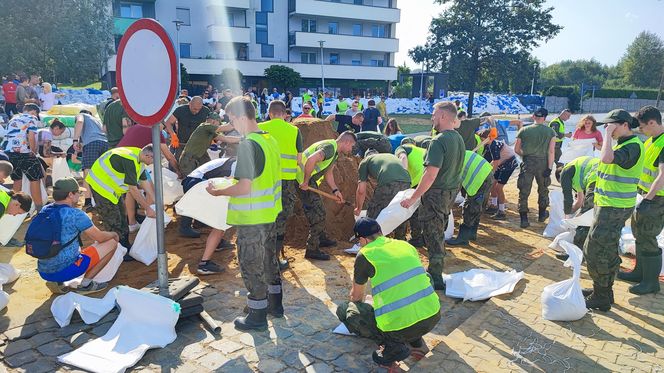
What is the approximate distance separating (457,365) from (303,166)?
2988mm

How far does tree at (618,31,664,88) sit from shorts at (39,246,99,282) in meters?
79.0

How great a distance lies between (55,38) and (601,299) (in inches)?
1177

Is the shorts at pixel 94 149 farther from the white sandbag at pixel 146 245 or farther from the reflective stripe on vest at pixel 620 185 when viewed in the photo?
the reflective stripe on vest at pixel 620 185

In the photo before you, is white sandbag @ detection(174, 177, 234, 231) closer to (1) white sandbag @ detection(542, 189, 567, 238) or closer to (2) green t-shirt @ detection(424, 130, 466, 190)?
(2) green t-shirt @ detection(424, 130, 466, 190)

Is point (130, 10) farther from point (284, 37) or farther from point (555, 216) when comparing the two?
point (555, 216)

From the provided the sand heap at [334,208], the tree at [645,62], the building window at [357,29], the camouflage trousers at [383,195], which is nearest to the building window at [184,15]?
the building window at [357,29]

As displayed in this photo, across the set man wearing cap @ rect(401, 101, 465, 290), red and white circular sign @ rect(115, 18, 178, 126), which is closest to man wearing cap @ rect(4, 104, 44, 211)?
red and white circular sign @ rect(115, 18, 178, 126)

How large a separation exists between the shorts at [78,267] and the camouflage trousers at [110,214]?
766mm

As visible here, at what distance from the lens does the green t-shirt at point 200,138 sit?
22.0 ft

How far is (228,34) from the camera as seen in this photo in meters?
39.0

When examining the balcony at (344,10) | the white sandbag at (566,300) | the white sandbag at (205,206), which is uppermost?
the balcony at (344,10)

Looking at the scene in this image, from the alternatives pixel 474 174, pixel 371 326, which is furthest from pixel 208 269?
pixel 474 174

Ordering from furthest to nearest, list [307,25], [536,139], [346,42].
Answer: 1. [346,42]
2. [307,25]
3. [536,139]

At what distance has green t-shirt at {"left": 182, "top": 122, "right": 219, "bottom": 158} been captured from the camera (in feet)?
22.0
